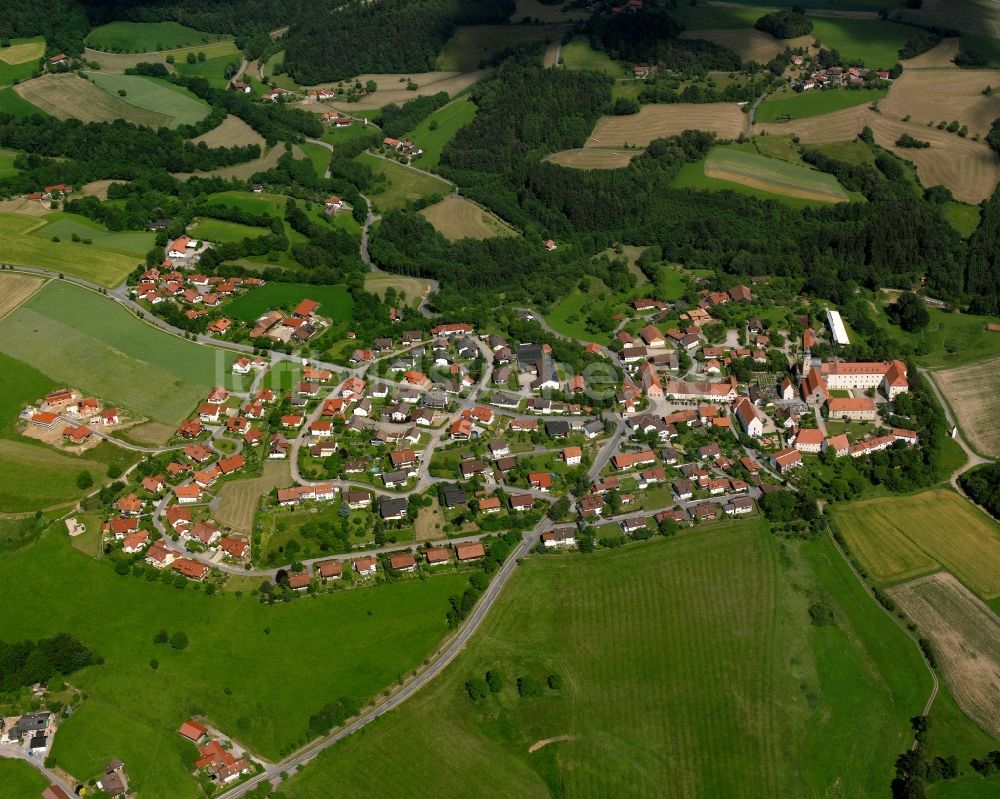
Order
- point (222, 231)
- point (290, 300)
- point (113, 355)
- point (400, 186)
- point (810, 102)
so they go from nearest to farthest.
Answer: point (113, 355), point (290, 300), point (222, 231), point (400, 186), point (810, 102)

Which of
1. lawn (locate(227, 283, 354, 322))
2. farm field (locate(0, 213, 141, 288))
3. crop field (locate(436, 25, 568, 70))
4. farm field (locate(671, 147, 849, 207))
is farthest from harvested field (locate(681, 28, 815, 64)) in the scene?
farm field (locate(0, 213, 141, 288))

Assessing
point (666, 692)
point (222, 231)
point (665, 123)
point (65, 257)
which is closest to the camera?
point (666, 692)

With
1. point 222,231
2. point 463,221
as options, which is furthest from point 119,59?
point 463,221

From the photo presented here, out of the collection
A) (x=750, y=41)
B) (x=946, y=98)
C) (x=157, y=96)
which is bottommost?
(x=157, y=96)

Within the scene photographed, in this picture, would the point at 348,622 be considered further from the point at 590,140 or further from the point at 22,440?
the point at 590,140

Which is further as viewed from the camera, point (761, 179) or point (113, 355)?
point (761, 179)

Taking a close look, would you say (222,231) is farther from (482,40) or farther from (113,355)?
(482,40)

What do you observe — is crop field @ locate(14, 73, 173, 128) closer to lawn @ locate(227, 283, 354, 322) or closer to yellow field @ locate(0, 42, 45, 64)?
yellow field @ locate(0, 42, 45, 64)

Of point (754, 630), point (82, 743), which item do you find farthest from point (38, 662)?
point (754, 630)
